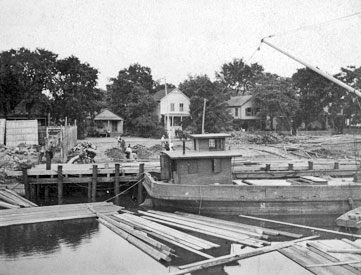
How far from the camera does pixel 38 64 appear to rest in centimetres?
4069

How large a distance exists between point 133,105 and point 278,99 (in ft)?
64.0

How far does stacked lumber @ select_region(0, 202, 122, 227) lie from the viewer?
1738 cm

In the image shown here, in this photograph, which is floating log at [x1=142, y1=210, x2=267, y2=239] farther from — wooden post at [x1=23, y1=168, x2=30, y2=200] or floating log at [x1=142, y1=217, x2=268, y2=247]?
wooden post at [x1=23, y1=168, x2=30, y2=200]

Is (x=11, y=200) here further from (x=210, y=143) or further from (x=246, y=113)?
(x=246, y=113)

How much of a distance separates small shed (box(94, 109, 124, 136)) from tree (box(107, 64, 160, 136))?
141 centimetres

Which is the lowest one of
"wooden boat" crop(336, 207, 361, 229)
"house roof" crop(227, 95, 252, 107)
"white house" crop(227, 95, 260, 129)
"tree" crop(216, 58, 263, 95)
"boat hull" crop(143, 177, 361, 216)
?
"wooden boat" crop(336, 207, 361, 229)

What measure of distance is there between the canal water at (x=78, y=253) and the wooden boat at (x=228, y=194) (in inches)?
48.9

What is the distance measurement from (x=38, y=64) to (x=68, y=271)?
32043 mm

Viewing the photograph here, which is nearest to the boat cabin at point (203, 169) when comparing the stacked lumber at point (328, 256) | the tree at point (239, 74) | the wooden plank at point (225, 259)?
the wooden plank at point (225, 259)

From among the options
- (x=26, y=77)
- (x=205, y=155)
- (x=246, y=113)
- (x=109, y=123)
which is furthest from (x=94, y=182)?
(x=246, y=113)

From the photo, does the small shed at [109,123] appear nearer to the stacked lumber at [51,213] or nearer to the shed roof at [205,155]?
the stacked lumber at [51,213]

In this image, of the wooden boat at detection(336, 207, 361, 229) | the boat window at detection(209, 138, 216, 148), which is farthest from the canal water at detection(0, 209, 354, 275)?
the boat window at detection(209, 138, 216, 148)

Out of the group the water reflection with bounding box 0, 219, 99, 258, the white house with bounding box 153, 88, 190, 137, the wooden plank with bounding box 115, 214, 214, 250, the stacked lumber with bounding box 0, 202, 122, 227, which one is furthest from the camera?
the white house with bounding box 153, 88, 190, 137

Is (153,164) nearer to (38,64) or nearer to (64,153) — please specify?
(64,153)
